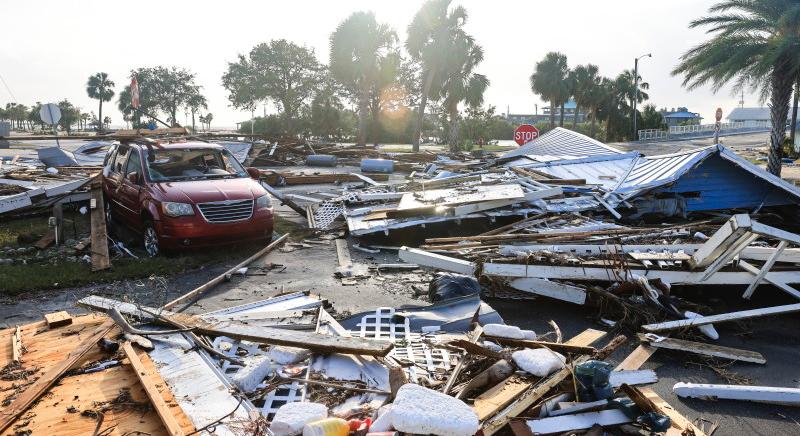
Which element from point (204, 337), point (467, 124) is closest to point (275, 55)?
point (467, 124)

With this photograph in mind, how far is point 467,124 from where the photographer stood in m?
53.4

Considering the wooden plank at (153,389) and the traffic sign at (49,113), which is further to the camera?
the traffic sign at (49,113)

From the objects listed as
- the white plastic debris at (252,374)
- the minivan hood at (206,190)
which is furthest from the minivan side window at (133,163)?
the white plastic debris at (252,374)

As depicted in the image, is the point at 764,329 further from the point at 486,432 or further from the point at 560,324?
the point at 486,432

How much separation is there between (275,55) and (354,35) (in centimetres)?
1537

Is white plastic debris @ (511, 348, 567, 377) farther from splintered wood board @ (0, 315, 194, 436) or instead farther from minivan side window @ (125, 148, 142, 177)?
minivan side window @ (125, 148, 142, 177)

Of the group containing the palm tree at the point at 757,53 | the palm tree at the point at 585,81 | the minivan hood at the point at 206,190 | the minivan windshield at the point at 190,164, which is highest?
the palm tree at the point at 585,81

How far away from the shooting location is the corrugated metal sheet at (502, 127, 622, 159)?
704 inches

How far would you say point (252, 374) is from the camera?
383 centimetres

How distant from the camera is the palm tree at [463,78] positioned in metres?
39.2

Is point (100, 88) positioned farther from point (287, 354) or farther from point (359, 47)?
point (287, 354)

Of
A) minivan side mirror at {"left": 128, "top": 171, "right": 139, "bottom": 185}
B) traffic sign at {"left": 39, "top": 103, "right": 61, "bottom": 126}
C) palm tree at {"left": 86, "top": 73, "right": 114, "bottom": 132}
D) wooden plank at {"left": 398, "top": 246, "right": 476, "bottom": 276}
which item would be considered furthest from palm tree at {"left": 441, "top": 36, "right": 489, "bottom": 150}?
palm tree at {"left": 86, "top": 73, "right": 114, "bottom": 132}

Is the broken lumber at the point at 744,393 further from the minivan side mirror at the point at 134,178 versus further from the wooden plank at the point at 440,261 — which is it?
the minivan side mirror at the point at 134,178

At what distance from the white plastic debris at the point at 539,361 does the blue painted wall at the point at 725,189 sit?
9029 millimetres
